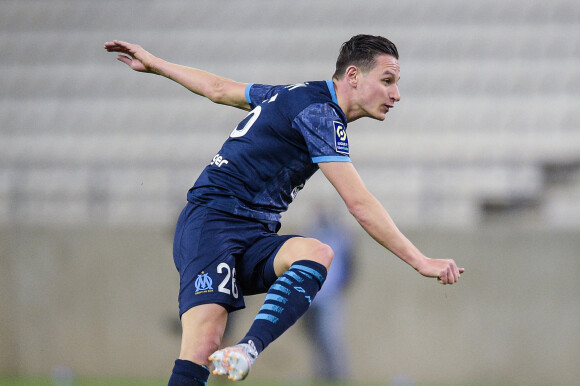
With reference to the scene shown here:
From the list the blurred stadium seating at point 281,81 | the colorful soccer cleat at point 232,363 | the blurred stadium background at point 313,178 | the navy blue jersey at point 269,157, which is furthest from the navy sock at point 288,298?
the blurred stadium seating at point 281,81

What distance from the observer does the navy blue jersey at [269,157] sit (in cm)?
449

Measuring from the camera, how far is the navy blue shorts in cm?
444

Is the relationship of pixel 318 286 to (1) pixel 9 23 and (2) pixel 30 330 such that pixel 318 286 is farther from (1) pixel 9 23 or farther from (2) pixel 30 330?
(1) pixel 9 23

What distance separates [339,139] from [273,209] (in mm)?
571

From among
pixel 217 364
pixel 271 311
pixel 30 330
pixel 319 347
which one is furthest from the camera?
pixel 30 330

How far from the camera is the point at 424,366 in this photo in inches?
374

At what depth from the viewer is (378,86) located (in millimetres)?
4598

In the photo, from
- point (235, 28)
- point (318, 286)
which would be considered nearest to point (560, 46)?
point (235, 28)

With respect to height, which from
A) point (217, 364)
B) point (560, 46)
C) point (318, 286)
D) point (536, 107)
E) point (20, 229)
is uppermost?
point (560, 46)

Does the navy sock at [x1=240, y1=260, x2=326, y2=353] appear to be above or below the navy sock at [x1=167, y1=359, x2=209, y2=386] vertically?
above

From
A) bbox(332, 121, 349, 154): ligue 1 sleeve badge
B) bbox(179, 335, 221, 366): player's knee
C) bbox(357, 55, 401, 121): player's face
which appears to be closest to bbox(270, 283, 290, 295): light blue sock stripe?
bbox(179, 335, 221, 366): player's knee

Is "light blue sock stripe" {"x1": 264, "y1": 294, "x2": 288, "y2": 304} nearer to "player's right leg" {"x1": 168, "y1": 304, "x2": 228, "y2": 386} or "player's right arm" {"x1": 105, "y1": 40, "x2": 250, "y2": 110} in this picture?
"player's right leg" {"x1": 168, "y1": 304, "x2": 228, "y2": 386}

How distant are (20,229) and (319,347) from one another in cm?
343

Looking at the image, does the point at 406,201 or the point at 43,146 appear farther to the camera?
the point at 43,146
